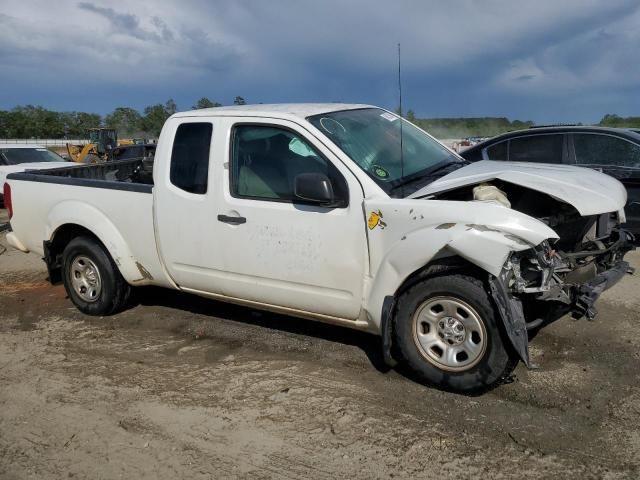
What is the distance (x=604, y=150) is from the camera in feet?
23.7

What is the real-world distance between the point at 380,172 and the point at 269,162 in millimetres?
835

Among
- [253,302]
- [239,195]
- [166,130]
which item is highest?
[166,130]

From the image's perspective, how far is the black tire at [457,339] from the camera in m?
3.52

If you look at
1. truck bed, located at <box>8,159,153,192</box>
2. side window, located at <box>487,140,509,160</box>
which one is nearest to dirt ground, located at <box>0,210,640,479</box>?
truck bed, located at <box>8,159,153,192</box>

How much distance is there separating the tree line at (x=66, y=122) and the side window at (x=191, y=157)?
67.5m

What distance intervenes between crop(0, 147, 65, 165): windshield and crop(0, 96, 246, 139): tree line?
185 ft

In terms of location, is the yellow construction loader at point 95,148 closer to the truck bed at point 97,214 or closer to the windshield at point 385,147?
the truck bed at point 97,214

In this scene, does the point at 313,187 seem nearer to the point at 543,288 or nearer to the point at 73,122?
the point at 543,288

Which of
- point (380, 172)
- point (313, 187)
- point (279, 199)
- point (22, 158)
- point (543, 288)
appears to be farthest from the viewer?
point (22, 158)

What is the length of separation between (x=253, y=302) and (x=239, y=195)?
842 mm

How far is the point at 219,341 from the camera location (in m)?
4.88

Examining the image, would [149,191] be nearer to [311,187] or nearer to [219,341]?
[219,341]

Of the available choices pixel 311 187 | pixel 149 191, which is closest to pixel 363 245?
pixel 311 187

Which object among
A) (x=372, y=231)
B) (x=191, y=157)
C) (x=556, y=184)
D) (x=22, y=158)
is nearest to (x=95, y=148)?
(x=22, y=158)
